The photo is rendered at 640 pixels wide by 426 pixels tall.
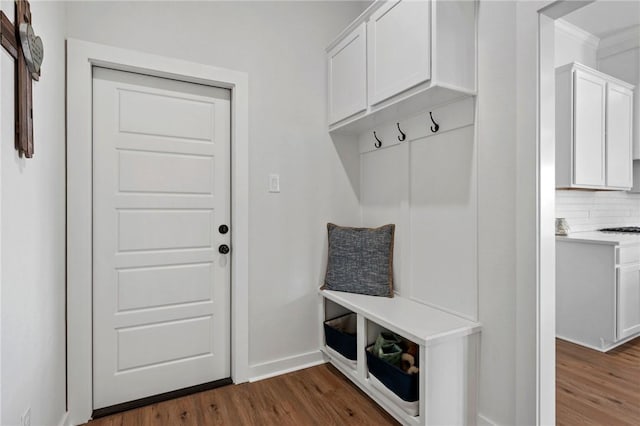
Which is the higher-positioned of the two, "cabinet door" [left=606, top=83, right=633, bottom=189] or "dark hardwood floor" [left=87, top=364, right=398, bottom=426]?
"cabinet door" [left=606, top=83, right=633, bottom=189]

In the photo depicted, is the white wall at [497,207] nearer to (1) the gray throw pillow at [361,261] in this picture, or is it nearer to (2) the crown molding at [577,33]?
(1) the gray throw pillow at [361,261]

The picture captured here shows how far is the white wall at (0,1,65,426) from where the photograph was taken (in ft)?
3.47

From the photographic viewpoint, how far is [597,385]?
218 cm

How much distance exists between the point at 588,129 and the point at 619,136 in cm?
58

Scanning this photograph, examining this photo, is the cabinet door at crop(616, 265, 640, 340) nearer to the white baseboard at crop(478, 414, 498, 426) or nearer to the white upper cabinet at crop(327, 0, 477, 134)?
the white baseboard at crop(478, 414, 498, 426)

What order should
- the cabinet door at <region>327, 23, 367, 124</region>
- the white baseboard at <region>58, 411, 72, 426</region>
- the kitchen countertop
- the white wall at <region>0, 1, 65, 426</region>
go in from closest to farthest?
the white wall at <region>0, 1, 65, 426</region> < the white baseboard at <region>58, 411, 72, 426</region> < the cabinet door at <region>327, 23, 367, 124</region> < the kitchen countertop

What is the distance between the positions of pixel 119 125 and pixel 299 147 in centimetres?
111

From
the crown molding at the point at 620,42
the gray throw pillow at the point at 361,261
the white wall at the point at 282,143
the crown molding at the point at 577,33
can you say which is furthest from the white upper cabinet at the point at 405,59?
the crown molding at the point at 620,42

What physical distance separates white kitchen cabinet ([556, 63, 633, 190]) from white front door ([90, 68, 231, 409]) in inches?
110

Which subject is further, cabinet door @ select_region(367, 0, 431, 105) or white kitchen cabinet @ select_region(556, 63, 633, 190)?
white kitchen cabinet @ select_region(556, 63, 633, 190)

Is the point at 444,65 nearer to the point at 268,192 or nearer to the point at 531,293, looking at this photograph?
the point at 531,293

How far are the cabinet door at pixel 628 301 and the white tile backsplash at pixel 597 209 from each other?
595 mm

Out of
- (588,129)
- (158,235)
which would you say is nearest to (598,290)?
(588,129)

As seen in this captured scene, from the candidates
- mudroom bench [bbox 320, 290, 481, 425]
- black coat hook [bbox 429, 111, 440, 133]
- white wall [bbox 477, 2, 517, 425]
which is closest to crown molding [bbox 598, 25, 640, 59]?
white wall [bbox 477, 2, 517, 425]
